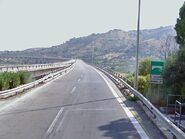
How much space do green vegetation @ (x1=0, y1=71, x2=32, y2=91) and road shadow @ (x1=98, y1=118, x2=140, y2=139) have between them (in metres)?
15.8

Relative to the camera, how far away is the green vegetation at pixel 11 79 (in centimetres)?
3190

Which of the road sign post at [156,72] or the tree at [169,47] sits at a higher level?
the tree at [169,47]

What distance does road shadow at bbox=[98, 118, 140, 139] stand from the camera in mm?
13944

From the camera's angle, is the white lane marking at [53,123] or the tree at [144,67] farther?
the tree at [144,67]

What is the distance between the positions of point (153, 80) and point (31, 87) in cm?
1359

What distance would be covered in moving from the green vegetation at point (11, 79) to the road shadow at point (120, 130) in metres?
15.8

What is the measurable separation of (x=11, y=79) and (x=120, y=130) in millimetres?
21078

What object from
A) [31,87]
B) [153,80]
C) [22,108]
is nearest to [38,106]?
[22,108]

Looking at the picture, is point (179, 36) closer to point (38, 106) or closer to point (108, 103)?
point (108, 103)

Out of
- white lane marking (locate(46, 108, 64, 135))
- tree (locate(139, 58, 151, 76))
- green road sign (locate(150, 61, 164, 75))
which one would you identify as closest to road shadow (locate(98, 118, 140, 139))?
white lane marking (locate(46, 108, 64, 135))

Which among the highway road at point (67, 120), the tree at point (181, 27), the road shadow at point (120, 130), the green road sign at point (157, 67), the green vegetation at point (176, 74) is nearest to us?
the road shadow at point (120, 130)

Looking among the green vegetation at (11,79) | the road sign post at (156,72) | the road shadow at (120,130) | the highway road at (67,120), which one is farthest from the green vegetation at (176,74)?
the green vegetation at (11,79)

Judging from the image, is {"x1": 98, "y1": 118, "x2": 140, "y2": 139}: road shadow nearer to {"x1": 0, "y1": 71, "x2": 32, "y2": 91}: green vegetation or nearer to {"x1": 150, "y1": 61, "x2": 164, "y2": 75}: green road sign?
{"x1": 150, "y1": 61, "x2": 164, "y2": 75}: green road sign

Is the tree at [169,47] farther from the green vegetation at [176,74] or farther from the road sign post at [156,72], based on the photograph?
the road sign post at [156,72]
